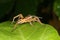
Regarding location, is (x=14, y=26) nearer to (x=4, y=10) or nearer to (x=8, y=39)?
(x=8, y=39)

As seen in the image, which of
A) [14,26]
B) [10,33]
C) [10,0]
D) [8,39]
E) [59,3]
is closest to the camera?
[8,39]

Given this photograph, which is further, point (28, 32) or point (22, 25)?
point (22, 25)

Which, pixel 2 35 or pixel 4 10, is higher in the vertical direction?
pixel 2 35

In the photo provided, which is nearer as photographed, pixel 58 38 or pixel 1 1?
pixel 58 38

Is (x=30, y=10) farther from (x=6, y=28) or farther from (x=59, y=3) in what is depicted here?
(x=6, y=28)

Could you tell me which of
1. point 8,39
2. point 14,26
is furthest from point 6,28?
point 8,39

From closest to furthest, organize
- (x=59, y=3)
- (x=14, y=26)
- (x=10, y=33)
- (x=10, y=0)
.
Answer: (x=10, y=33)
(x=14, y=26)
(x=59, y=3)
(x=10, y=0)
